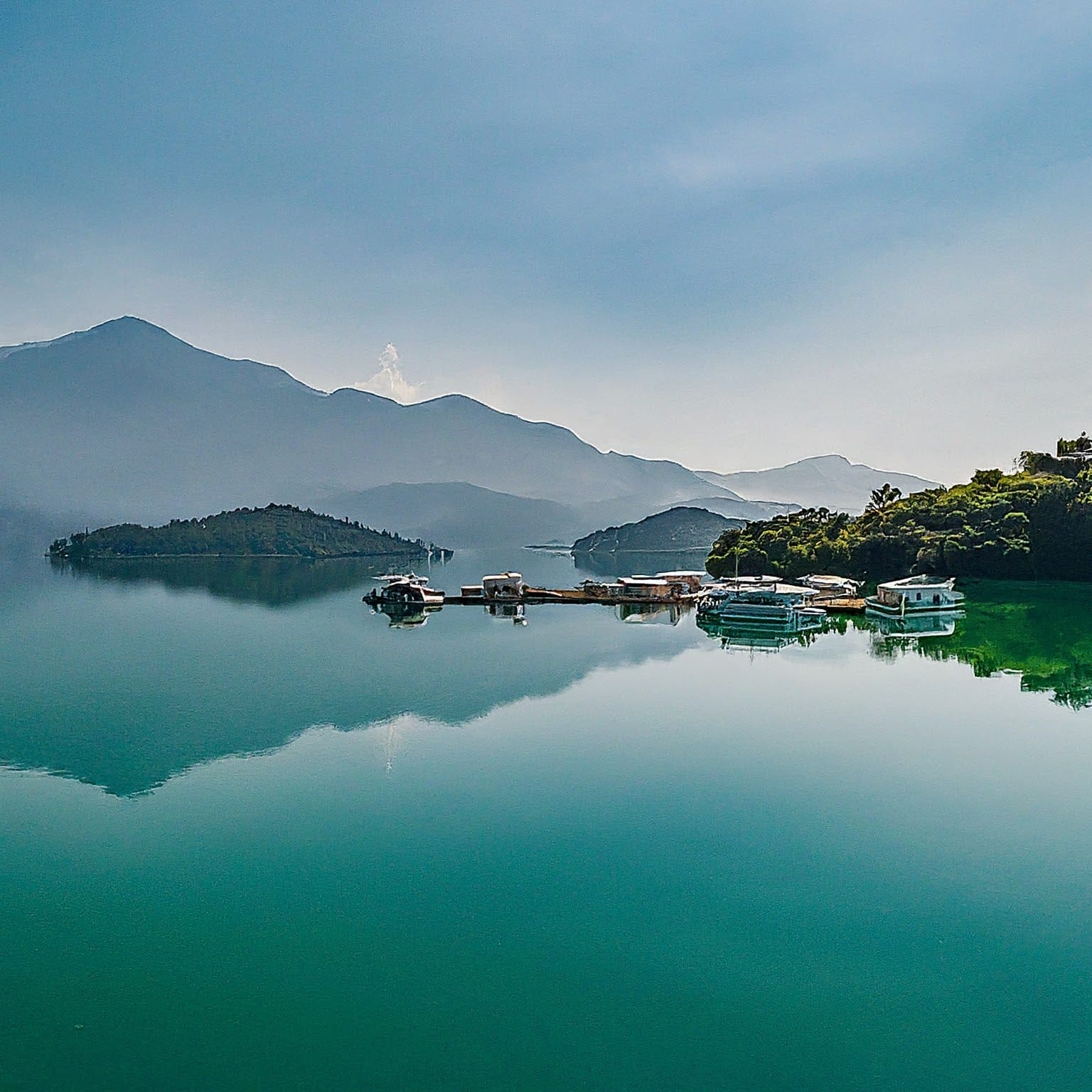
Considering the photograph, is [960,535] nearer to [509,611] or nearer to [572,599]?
[572,599]

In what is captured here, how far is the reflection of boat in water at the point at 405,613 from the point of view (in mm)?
39625

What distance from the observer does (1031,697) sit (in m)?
21.2

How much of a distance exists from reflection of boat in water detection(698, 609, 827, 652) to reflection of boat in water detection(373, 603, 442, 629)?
14.5m

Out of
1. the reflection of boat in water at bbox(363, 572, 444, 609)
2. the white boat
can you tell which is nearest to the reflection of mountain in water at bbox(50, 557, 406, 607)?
the reflection of boat in water at bbox(363, 572, 444, 609)

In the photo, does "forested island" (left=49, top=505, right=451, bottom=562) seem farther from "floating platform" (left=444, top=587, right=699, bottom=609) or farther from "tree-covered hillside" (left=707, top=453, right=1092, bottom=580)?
"tree-covered hillside" (left=707, top=453, right=1092, bottom=580)

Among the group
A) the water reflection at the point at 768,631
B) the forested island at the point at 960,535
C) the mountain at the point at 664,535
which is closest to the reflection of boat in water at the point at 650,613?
the water reflection at the point at 768,631

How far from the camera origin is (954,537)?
45.0 meters

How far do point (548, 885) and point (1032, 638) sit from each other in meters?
27.0

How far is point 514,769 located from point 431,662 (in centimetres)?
1301

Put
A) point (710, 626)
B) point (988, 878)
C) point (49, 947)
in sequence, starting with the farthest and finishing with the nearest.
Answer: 1. point (710, 626)
2. point (988, 878)
3. point (49, 947)

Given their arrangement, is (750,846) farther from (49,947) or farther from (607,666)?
(607,666)

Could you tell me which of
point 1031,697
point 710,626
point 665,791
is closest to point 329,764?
point 665,791

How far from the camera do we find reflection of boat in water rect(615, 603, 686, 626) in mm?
39188

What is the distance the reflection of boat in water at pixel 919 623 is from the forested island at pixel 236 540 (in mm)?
92463
